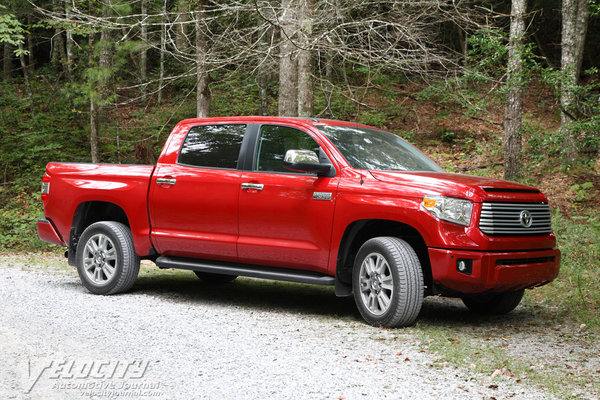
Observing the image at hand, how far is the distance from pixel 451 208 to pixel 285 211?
1.80 metres

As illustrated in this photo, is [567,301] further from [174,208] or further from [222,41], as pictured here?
[222,41]

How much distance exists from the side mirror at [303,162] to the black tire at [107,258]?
2592 mm

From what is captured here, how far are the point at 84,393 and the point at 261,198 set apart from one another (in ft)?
10.7

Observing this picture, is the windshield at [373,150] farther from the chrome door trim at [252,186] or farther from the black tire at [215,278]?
the black tire at [215,278]

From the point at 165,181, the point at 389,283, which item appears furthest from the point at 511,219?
the point at 165,181

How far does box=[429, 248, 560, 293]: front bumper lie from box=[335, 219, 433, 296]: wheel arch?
0.63 m

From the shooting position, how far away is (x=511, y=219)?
620 cm

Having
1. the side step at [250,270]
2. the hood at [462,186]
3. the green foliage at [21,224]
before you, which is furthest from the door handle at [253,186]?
the green foliage at [21,224]

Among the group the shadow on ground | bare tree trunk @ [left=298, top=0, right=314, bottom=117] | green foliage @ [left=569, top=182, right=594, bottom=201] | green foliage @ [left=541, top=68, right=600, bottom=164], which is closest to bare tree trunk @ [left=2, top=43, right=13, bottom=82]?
bare tree trunk @ [left=298, top=0, right=314, bottom=117]

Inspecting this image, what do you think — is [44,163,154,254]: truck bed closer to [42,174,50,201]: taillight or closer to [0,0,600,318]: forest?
[42,174,50,201]: taillight

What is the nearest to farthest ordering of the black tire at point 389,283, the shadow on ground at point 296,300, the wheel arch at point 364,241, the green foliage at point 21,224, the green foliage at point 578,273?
the black tire at point 389,283, the wheel arch at point 364,241, the shadow on ground at point 296,300, the green foliage at point 578,273, the green foliage at point 21,224

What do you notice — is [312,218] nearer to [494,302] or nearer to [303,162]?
[303,162]

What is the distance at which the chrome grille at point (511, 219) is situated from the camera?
6.00 meters

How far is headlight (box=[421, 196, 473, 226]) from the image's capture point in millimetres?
5988
